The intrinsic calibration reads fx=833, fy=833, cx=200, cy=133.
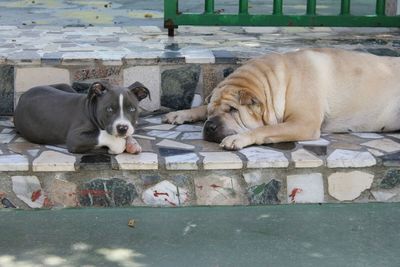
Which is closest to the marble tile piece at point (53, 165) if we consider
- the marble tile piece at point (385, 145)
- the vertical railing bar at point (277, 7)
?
the marble tile piece at point (385, 145)

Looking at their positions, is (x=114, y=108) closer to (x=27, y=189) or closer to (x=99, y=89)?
(x=99, y=89)

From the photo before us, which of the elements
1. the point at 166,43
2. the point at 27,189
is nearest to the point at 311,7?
the point at 166,43

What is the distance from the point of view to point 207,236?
180 inches

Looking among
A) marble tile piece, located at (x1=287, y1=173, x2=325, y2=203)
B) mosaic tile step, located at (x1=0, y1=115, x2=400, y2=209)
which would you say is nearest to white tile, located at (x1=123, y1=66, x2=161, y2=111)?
mosaic tile step, located at (x1=0, y1=115, x2=400, y2=209)

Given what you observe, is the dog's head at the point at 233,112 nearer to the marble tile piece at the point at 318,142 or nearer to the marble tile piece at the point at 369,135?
the marble tile piece at the point at 318,142

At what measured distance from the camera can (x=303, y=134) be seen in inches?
213

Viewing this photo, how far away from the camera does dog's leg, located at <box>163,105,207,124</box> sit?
589 centimetres

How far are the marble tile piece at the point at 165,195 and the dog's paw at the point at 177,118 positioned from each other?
0.97 m

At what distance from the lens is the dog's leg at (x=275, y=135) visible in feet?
17.1

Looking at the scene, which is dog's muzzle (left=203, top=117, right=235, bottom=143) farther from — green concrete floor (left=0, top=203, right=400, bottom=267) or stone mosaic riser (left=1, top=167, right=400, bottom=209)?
green concrete floor (left=0, top=203, right=400, bottom=267)

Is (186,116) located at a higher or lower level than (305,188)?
higher

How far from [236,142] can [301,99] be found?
63 centimetres

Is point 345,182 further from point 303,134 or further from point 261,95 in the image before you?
point 261,95


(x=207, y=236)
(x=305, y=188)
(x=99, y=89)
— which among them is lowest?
(x=207, y=236)
